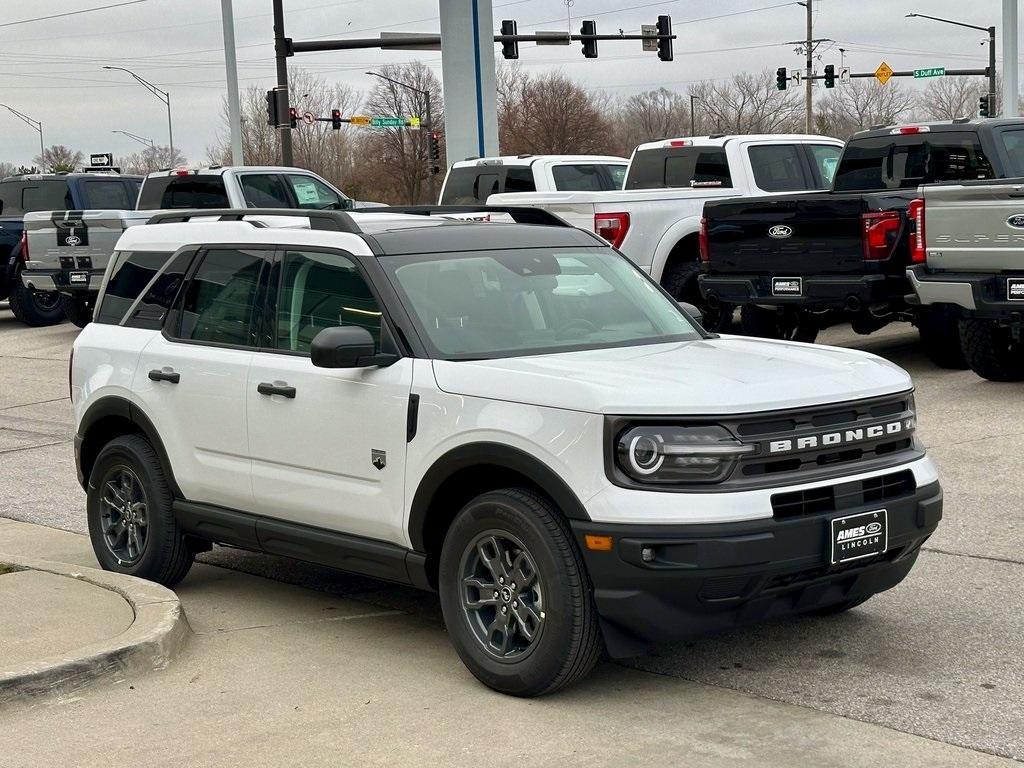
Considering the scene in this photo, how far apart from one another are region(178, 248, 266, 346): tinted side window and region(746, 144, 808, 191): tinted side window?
36.1 ft

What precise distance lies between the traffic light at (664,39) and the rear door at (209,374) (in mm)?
38194

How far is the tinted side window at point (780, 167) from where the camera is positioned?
659 inches

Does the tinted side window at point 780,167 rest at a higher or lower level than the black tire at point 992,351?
higher

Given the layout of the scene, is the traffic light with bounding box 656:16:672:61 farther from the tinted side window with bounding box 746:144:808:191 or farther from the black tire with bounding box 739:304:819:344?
the black tire with bounding box 739:304:819:344

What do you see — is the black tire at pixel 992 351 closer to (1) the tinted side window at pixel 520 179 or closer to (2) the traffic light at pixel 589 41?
(1) the tinted side window at pixel 520 179

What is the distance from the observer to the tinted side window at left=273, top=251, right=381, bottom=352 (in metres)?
5.97

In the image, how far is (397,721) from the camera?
5035mm

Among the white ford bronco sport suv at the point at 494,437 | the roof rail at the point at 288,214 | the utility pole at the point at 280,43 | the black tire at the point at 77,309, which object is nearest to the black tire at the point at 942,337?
the white ford bronco sport suv at the point at 494,437

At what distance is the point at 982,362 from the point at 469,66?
38.4 feet

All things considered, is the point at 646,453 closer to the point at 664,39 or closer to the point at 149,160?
the point at 664,39

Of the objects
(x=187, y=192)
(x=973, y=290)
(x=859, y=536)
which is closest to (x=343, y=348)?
(x=859, y=536)

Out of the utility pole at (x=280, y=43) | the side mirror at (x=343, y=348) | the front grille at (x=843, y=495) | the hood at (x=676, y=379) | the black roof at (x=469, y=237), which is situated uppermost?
the utility pole at (x=280, y=43)

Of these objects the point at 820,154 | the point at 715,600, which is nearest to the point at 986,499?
the point at 715,600

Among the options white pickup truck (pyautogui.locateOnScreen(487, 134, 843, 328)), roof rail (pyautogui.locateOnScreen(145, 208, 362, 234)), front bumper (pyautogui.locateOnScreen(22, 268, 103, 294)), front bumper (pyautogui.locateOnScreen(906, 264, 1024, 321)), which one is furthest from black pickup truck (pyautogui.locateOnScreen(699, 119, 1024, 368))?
front bumper (pyautogui.locateOnScreen(22, 268, 103, 294))
